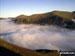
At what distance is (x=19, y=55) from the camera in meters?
34.4

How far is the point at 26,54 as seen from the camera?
1410 inches

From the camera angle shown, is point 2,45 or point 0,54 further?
point 2,45

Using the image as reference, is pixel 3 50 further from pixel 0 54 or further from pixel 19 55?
pixel 19 55

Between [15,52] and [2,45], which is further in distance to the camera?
[2,45]

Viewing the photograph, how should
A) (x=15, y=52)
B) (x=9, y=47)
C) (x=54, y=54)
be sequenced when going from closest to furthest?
(x=15, y=52)
(x=9, y=47)
(x=54, y=54)

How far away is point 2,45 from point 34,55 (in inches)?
478

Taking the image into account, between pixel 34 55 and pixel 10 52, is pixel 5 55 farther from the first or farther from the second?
pixel 34 55

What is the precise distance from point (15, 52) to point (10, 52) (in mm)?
1815

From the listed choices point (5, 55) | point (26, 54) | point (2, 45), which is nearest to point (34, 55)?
point (26, 54)

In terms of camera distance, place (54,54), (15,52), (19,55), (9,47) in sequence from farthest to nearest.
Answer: (54,54) → (9,47) → (15,52) → (19,55)

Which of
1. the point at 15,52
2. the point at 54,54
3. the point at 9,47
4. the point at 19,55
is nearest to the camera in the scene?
the point at 19,55

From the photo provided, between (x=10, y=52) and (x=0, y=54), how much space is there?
3002 mm

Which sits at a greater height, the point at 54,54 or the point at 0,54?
the point at 0,54

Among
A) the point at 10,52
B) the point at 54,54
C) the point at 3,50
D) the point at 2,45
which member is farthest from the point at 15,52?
the point at 54,54
